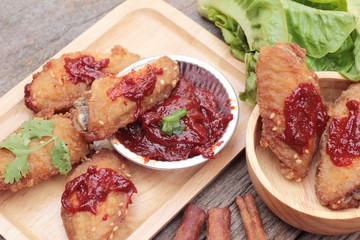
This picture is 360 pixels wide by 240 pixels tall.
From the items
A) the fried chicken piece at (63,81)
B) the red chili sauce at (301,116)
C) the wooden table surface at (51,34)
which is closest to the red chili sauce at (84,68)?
the fried chicken piece at (63,81)

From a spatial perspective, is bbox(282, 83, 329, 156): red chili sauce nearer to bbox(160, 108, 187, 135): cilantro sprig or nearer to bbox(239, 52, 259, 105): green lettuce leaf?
bbox(239, 52, 259, 105): green lettuce leaf

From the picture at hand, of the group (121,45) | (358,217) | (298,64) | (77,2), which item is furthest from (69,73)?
(358,217)

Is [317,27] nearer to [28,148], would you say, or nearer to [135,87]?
[135,87]

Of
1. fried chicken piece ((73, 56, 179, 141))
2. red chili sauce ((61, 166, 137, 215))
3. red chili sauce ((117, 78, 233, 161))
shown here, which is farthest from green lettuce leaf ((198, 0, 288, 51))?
red chili sauce ((61, 166, 137, 215))

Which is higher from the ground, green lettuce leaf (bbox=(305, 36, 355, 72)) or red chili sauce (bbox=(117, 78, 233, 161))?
red chili sauce (bbox=(117, 78, 233, 161))

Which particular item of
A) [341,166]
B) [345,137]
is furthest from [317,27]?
[341,166]

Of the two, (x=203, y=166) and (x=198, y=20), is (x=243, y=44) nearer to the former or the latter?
(x=198, y=20)
